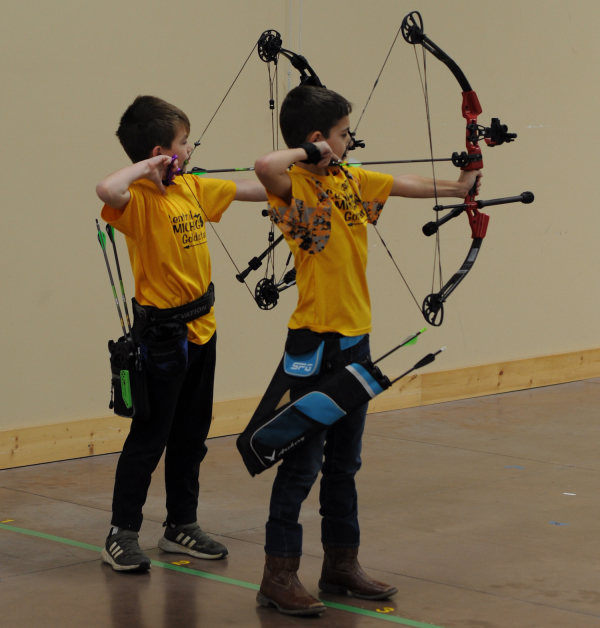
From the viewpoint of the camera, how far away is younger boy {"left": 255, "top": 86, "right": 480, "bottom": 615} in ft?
8.63

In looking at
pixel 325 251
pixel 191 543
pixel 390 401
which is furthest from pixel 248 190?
pixel 390 401

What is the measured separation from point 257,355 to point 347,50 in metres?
1.68

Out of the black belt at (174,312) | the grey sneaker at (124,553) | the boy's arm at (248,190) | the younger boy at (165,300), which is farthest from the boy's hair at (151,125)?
the grey sneaker at (124,553)

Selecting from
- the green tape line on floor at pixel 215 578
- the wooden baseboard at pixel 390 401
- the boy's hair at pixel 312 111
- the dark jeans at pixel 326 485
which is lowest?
the green tape line on floor at pixel 215 578

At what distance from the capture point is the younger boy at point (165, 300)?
9.84 ft

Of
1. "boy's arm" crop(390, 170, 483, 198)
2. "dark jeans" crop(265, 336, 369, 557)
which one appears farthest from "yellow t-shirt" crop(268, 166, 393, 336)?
"boy's arm" crop(390, 170, 483, 198)

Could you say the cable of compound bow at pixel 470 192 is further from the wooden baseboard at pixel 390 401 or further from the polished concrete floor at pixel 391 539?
the wooden baseboard at pixel 390 401

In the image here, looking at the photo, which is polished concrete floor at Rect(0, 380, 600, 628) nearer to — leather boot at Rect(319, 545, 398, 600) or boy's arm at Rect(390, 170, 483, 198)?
leather boot at Rect(319, 545, 398, 600)

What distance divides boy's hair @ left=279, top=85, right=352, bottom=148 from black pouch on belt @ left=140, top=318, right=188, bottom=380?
0.67 metres

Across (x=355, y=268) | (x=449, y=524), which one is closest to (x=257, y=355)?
(x=449, y=524)

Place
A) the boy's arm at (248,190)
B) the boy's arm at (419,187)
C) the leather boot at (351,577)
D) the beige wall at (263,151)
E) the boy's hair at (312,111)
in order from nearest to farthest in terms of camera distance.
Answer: the boy's hair at (312,111) → the leather boot at (351,577) → the boy's arm at (419,187) → the boy's arm at (248,190) → the beige wall at (263,151)

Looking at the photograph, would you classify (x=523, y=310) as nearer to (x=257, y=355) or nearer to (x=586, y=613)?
(x=257, y=355)

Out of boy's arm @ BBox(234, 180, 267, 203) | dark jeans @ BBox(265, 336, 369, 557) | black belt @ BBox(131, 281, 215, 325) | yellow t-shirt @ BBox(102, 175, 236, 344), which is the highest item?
boy's arm @ BBox(234, 180, 267, 203)

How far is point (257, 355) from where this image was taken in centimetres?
520
